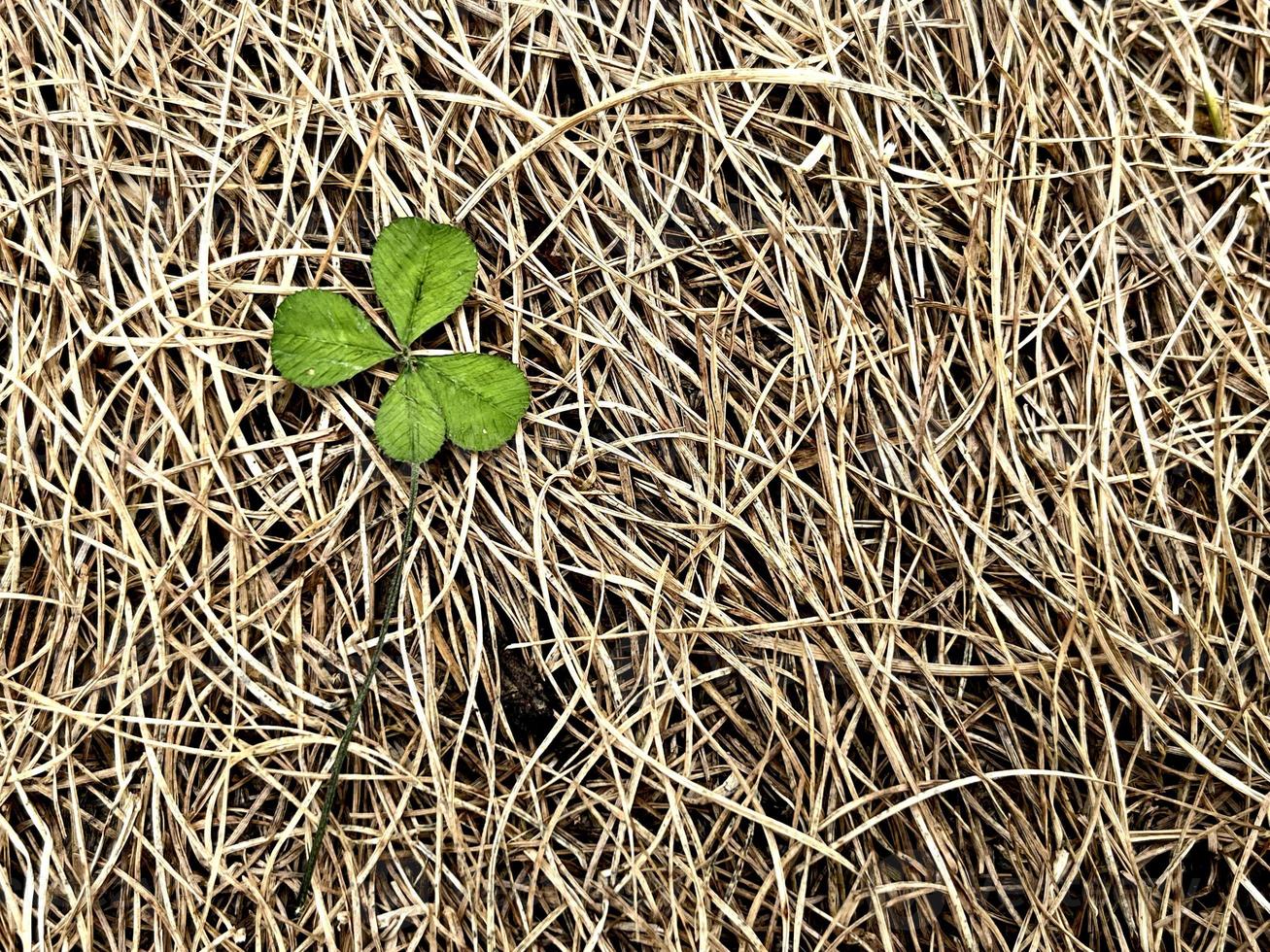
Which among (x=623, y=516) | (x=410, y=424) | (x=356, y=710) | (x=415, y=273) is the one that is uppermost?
(x=415, y=273)

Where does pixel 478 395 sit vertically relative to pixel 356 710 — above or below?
above

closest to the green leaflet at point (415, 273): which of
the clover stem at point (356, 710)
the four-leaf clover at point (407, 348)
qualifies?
the four-leaf clover at point (407, 348)

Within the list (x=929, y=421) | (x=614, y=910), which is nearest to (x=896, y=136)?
(x=929, y=421)

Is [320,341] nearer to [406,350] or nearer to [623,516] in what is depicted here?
[406,350]

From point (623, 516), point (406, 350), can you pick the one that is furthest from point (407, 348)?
point (623, 516)

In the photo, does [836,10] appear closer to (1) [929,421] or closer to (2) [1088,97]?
(2) [1088,97]

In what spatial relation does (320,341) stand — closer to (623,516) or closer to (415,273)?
(415,273)
